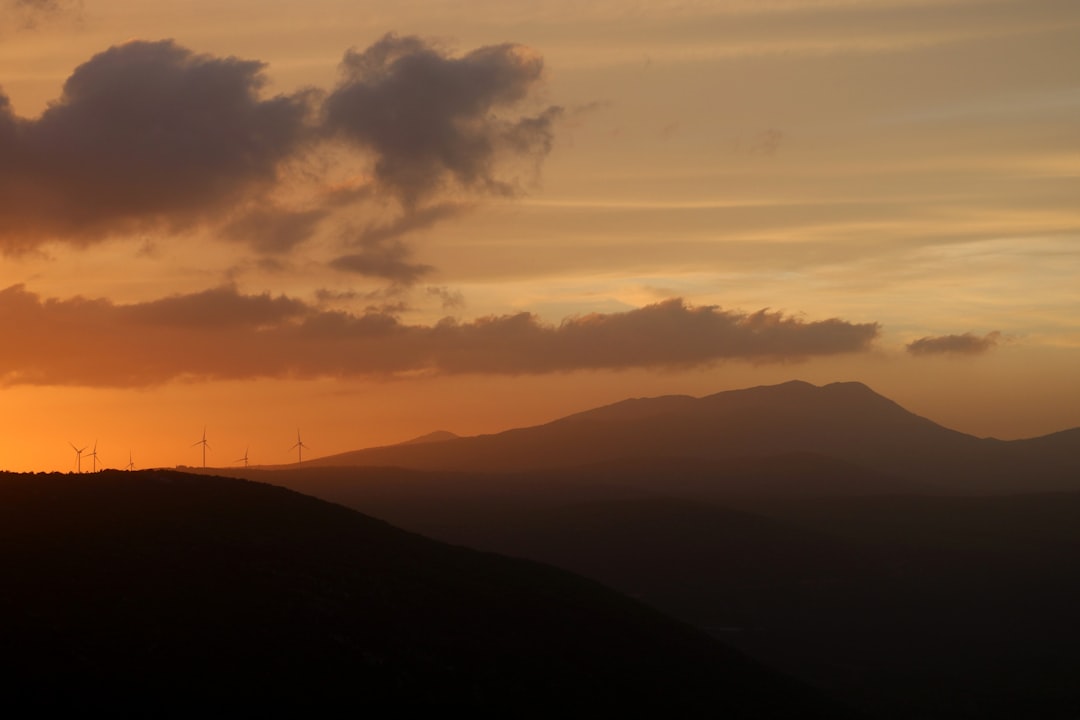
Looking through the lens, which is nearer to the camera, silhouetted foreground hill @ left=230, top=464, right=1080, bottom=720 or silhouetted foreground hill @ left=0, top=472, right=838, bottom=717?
silhouetted foreground hill @ left=0, top=472, right=838, bottom=717

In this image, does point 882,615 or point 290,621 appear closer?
point 290,621

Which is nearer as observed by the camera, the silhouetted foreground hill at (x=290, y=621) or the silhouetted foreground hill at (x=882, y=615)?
the silhouetted foreground hill at (x=290, y=621)

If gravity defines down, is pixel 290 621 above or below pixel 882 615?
above

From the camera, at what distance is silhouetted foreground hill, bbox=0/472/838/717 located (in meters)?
64.8

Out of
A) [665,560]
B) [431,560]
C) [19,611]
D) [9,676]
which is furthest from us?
[665,560]

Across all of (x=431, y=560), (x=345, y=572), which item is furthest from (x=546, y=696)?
(x=431, y=560)

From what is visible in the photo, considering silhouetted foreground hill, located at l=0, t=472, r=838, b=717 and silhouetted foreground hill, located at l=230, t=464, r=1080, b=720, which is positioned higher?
silhouetted foreground hill, located at l=0, t=472, r=838, b=717

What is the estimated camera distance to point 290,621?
247 feet

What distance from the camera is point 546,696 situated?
77.1 m

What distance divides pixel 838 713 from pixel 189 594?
178 ft

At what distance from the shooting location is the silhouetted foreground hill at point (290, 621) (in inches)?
2552

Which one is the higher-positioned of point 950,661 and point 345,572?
point 345,572

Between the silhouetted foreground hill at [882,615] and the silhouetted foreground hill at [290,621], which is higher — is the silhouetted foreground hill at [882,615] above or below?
below

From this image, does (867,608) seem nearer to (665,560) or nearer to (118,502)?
(665,560)
